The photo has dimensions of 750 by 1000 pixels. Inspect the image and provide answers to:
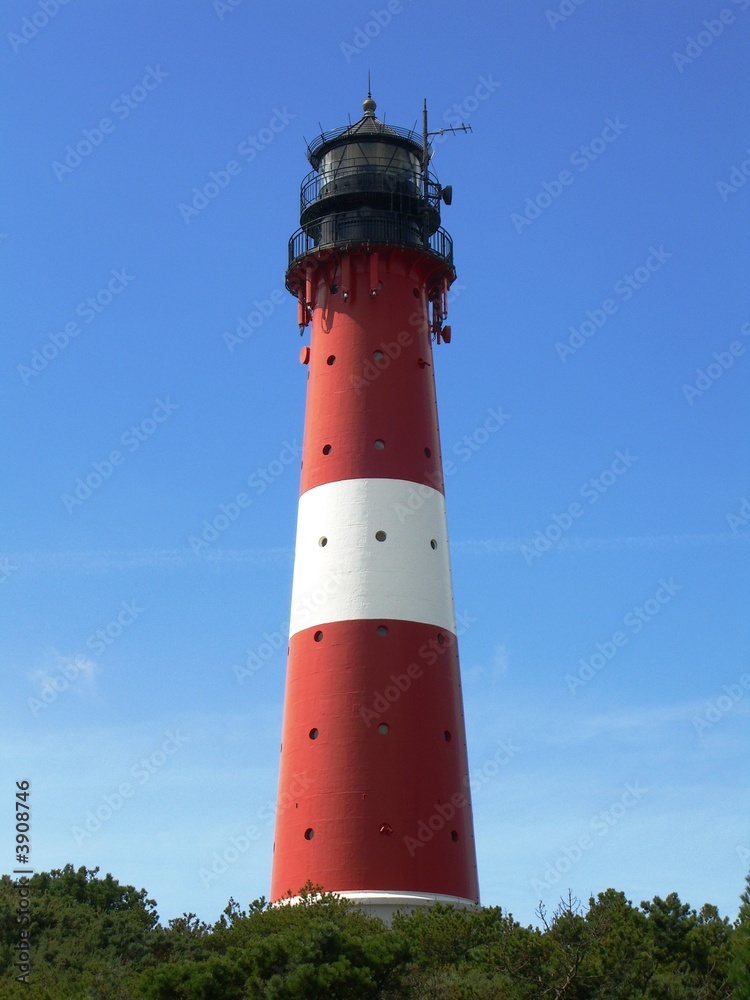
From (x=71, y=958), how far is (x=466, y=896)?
10145 millimetres

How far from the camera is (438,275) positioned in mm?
43500

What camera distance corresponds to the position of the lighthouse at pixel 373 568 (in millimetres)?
37156

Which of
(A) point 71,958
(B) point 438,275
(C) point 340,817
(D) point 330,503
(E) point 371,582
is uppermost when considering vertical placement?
(B) point 438,275

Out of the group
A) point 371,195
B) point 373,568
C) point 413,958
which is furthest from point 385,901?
point 371,195

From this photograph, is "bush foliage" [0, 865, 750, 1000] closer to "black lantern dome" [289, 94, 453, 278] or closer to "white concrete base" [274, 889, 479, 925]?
"white concrete base" [274, 889, 479, 925]

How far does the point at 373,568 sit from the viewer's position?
3897cm

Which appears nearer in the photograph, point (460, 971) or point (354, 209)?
point (460, 971)

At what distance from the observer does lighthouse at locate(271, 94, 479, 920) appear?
122 feet

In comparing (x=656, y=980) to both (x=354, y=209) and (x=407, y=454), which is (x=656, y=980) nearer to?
(x=407, y=454)

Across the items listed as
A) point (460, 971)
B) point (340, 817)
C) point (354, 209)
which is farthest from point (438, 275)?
point (460, 971)

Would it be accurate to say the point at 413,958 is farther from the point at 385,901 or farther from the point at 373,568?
the point at 373,568

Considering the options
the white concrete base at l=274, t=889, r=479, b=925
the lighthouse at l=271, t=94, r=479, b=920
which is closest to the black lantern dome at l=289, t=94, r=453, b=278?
the lighthouse at l=271, t=94, r=479, b=920

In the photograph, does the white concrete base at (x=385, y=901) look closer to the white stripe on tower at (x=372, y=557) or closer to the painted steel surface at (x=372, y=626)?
the painted steel surface at (x=372, y=626)

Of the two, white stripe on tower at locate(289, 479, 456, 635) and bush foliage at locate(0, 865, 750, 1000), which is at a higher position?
white stripe on tower at locate(289, 479, 456, 635)
